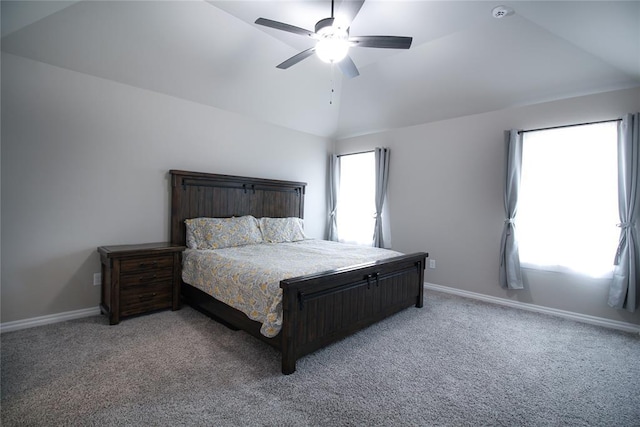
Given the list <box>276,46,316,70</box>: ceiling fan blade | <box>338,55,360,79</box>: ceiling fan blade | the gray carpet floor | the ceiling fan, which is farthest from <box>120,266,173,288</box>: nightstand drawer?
<box>338,55,360,79</box>: ceiling fan blade

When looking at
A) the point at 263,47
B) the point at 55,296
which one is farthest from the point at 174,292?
the point at 263,47

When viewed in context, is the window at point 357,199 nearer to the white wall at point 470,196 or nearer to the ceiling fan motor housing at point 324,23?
the white wall at point 470,196

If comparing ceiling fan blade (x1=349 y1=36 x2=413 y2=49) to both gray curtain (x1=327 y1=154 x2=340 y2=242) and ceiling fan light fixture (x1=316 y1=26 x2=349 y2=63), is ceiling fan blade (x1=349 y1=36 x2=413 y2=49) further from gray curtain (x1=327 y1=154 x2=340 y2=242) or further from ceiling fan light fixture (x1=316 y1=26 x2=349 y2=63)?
gray curtain (x1=327 y1=154 x2=340 y2=242)

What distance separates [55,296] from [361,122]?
4.65 m

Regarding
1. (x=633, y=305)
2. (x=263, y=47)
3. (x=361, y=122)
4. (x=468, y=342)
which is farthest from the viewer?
(x=361, y=122)

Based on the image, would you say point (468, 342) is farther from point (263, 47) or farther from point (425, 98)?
point (263, 47)

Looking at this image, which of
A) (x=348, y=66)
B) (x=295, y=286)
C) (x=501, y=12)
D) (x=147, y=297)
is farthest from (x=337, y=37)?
(x=147, y=297)

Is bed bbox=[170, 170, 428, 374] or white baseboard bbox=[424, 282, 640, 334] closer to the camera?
bed bbox=[170, 170, 428, 374]

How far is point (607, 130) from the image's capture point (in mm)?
3096

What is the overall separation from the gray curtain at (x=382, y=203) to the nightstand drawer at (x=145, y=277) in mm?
3098

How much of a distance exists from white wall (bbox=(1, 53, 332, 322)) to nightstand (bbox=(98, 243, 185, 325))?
303 millimetres

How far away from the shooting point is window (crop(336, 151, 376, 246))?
5.12 metres

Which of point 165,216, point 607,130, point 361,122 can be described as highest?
point 361,122

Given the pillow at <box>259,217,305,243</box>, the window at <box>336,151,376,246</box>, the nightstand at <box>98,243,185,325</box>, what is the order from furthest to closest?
the window at <box>336,151,376,246</box>
the pillow at <box>259,217,305,243</box>
the nightstand at <box>98,243,185,325</box>
